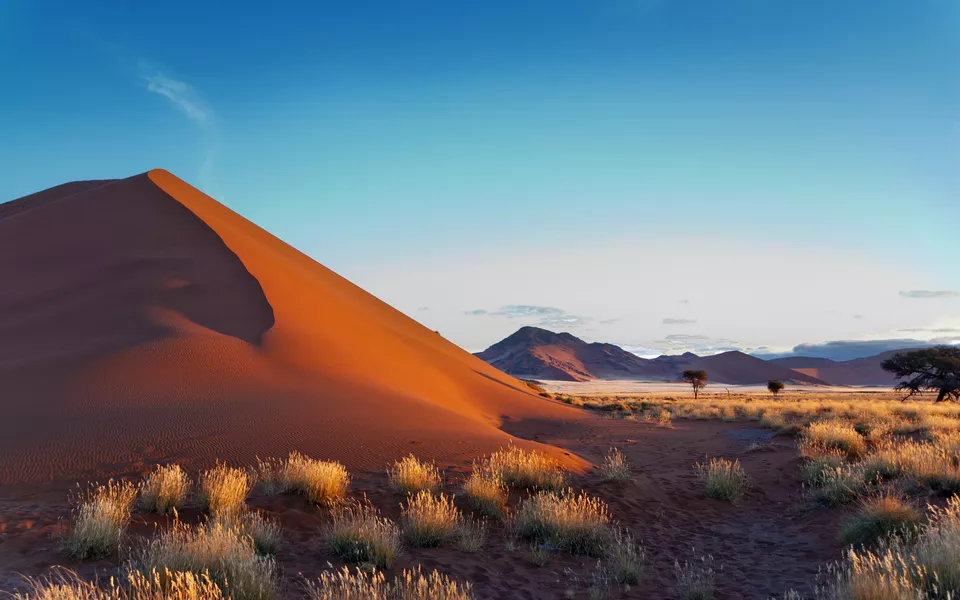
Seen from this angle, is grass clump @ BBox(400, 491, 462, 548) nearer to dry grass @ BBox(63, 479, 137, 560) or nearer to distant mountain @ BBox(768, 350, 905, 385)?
dry grass @ BBox(63, 479, 137, 560)

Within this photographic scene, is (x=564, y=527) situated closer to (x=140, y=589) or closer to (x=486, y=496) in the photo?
(x=486, y=496)

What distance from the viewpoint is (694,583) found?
6.46 metres

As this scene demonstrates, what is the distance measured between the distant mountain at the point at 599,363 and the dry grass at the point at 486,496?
424ft

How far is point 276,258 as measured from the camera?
31281mm

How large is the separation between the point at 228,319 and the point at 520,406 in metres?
14.9

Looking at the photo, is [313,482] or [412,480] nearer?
[313,482]

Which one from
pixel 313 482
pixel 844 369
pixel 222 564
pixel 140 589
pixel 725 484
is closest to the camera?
pixel 140 589

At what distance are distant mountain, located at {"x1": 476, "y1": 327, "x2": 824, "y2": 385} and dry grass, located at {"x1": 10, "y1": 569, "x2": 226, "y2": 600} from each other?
13416cm

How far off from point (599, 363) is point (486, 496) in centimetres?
16564

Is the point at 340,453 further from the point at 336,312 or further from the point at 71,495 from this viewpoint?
the point at 336,312

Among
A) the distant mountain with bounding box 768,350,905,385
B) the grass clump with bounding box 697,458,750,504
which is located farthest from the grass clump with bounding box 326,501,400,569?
the distant mountain with bounding box 768,350,905,385

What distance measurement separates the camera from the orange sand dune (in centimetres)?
1243

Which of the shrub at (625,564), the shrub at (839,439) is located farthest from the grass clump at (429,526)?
the shrub at (839,439)

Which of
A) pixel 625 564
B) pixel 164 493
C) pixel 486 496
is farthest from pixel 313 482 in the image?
pixel 625 564
